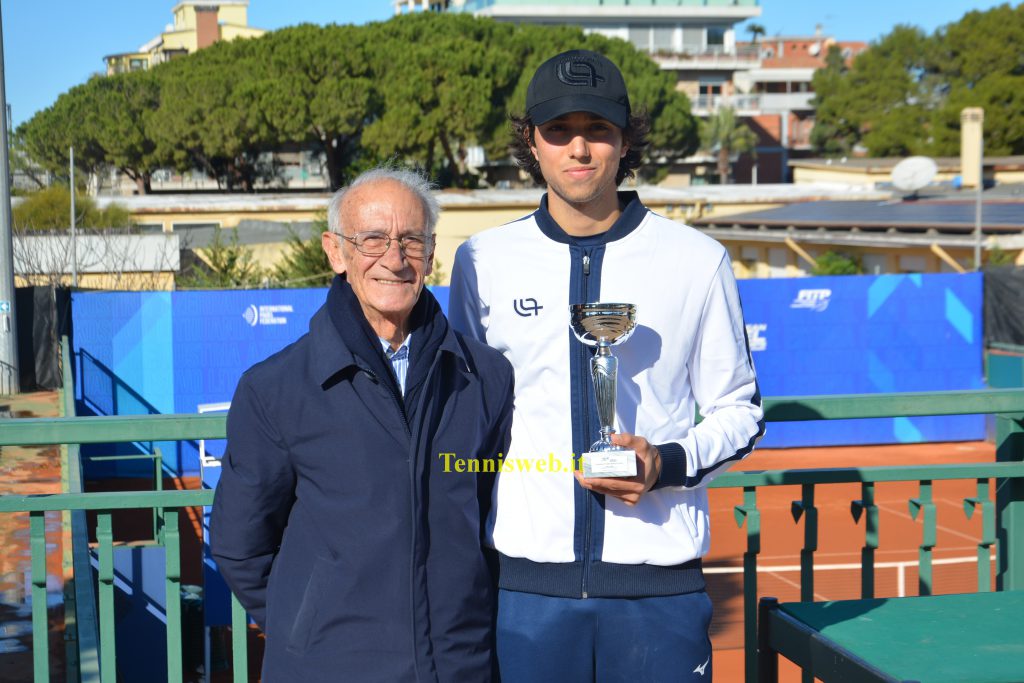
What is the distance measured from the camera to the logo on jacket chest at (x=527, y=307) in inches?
98.9

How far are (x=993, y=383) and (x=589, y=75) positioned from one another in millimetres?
20137

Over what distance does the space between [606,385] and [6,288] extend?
20526mm

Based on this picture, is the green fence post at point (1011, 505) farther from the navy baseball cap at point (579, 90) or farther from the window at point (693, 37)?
the window at point (693, 37)

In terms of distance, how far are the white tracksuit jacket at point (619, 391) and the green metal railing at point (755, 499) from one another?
689mm

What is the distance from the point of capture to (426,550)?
2232 millimetres

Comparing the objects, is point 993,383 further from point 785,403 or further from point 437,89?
point 437,89

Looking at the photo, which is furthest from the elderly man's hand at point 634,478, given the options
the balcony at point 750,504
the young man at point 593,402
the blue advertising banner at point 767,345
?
the blue advertising banner at point 767,345

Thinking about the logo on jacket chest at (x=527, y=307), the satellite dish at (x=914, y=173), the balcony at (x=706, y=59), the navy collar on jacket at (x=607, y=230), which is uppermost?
the balcony at (x=706, y=59)

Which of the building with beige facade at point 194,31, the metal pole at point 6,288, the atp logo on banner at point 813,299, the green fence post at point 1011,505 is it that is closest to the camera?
the green fence post at point 1011,505

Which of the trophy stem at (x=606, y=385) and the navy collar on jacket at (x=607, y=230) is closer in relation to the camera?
the trophy stem at (x=606, y=385)

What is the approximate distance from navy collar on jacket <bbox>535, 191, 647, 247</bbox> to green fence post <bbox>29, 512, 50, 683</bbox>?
4.67ft

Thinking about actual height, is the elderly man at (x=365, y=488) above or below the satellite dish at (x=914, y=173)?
below

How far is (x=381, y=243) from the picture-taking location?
230 centimetres

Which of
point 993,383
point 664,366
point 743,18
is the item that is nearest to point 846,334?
point 993,383
